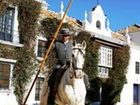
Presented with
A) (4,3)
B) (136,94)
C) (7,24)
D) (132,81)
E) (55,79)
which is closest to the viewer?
(55,79)

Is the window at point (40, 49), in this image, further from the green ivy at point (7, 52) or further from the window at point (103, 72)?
the window at point (103, 72)

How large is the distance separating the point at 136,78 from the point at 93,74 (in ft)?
26.1

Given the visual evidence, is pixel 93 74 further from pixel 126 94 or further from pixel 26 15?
pixel 26 15

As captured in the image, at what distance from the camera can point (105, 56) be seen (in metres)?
37.3

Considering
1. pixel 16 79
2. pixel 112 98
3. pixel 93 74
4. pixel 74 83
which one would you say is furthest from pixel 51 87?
pixel 112 98

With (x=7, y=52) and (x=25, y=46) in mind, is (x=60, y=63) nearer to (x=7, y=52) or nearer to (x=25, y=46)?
(x=7, y=52)

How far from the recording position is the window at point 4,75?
26047 millimetres

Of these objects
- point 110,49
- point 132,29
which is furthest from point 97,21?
point 132,29

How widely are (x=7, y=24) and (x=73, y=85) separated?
19810 millimetres

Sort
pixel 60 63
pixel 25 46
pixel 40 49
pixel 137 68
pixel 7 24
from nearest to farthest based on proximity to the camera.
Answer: pixel 60 63 < pixel 7 24 < pixel 25 46 < pixel 40 49 < pixel 137 68

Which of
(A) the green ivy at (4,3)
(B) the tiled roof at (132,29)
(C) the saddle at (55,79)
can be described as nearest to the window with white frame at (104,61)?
Answer: (B) the tiled roof at (132,29)

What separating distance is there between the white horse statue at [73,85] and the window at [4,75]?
18.3 m

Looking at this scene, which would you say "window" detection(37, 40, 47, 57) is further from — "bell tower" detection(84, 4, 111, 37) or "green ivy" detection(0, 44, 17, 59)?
"bell tower" detection(84, 4, 111, 37)

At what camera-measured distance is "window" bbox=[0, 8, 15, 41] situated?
2645 centimetres
